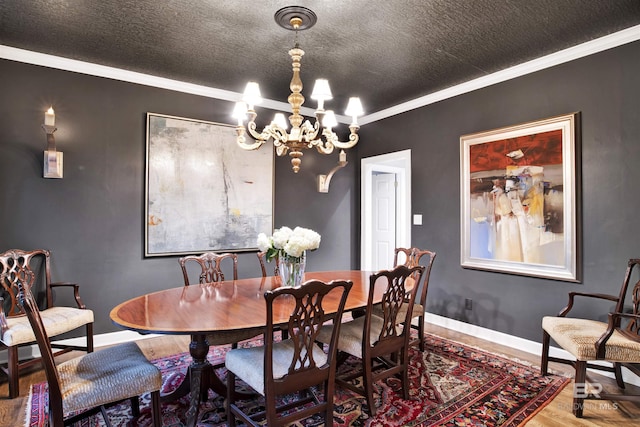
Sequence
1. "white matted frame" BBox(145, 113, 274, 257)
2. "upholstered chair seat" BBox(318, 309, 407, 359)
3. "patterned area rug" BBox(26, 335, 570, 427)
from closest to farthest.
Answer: "patterned area rug" BBox(26, 335, 570, 427), "upholstered chair seat" BBox(318, 309, 407, 359), "white matted frame" BBox(145, 113, 274, 257)

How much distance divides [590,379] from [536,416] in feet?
2.89

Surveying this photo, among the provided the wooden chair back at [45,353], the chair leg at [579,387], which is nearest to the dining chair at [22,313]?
the wooden chair back at [45,353]

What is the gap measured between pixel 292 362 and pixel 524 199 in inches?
103

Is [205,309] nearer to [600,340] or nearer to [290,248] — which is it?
[290,248]

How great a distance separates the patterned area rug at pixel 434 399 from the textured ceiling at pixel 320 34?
2.56 meters

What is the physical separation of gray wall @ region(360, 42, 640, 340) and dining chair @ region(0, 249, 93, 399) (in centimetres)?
342

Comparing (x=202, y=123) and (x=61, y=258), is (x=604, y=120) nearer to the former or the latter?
(x=202, y=123)

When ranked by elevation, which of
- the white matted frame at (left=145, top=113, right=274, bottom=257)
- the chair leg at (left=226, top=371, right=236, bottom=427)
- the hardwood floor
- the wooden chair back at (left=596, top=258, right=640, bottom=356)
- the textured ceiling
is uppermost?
the textured ceiling

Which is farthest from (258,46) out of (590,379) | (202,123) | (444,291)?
(590,379)

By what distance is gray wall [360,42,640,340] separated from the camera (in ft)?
8.93

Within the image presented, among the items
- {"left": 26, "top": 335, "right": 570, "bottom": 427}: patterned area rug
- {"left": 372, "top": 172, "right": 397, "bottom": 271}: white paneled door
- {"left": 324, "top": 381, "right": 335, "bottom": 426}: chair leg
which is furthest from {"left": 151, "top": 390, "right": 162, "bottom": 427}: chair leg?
{"left": 372, "top": 172, "right": 397, "bottom": 271}: white paneled door

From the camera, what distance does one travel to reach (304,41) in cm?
284

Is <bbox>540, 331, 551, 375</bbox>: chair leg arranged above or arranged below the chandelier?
below

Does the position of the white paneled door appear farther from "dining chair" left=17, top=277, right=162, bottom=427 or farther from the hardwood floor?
"dining chair" left=17, top=277, right=162, bottom=427
